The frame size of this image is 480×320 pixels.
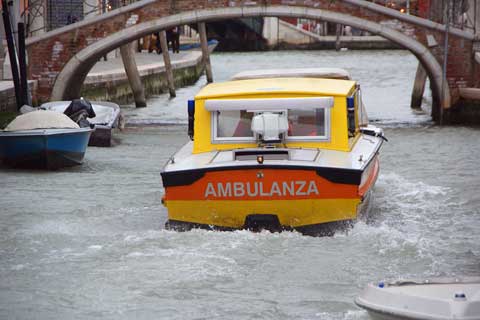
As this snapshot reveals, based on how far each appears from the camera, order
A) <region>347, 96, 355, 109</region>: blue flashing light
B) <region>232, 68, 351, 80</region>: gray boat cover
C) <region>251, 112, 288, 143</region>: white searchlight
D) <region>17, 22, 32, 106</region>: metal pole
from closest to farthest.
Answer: <region>251, 112, 288, 143</region>: white searchlight, <region>347, 96, 355, 109</region>: blue flashing light, <region>232, 68, 351, 80</region>: gray boat cover, <region>17, 22, 32, 106</region>: metal pole

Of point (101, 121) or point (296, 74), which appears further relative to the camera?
point (101, 121)

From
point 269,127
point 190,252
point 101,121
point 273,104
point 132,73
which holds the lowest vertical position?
point 132,73

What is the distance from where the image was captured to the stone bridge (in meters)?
17.8

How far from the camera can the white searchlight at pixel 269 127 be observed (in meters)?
8.80

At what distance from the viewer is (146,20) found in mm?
17984

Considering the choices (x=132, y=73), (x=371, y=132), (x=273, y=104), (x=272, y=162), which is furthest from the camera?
(x=132, y=73)

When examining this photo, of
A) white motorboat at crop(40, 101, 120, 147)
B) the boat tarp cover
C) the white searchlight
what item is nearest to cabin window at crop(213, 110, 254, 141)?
the white searchlight

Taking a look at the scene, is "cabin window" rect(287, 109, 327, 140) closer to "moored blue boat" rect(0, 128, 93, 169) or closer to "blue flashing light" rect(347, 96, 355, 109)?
"blue flashing light" rect(347, 96, 355, 109)

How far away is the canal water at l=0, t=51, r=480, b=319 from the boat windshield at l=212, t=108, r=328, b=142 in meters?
0.76

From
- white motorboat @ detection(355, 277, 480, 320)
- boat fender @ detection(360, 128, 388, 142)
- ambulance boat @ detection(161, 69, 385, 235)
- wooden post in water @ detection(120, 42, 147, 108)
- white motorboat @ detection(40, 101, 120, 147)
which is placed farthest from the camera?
wooden post in water @ detection(120, 42, 147, 108)

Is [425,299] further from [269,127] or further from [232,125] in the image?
[232,125]

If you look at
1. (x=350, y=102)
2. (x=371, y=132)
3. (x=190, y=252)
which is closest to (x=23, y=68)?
(x=371, y=132)

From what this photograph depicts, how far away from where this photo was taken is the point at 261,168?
8219 mm

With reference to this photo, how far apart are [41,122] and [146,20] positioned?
5.65 metres
